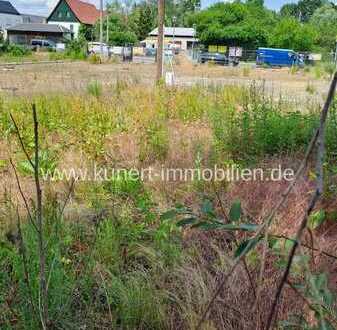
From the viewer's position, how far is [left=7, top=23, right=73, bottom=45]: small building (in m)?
71.7

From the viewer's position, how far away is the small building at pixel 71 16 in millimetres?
80250

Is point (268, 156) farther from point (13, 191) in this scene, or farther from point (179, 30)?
point (179, 30)

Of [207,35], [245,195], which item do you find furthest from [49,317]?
[207,35]

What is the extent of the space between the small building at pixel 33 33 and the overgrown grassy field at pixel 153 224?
70.6m

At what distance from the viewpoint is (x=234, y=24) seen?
65.2 metres

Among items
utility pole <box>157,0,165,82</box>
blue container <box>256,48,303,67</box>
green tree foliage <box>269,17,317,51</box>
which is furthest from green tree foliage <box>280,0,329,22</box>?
utility pole <box>157,0,165,82</box>

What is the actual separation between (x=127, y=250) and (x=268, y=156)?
7.76 ft

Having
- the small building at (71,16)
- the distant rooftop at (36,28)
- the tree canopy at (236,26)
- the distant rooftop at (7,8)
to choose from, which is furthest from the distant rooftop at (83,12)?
the distant rooftop at (7,8)

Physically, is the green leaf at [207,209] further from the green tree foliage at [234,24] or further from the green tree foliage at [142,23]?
the green tree foliage at [142,23]

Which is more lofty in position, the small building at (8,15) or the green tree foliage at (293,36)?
the small building at (8,15)

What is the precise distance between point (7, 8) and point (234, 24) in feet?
147

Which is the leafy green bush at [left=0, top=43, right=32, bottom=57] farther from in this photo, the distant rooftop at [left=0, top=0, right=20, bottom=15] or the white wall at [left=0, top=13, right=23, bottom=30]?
the distant rooftop at [left=0, top=0, right=20, bottom=15]

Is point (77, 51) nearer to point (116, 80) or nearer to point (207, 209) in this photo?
point (116, 80)

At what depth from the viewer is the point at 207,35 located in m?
62.1
